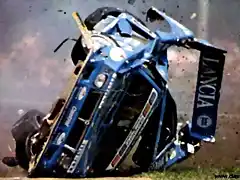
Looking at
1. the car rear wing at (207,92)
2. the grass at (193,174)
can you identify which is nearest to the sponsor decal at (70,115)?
the grass at (193,174)

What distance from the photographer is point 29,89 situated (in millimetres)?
2748

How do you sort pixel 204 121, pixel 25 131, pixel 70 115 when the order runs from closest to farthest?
pixel 70 115, pixel 25 131, pixel 204 121

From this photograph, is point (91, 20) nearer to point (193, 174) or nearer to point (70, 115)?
point (70, 115)

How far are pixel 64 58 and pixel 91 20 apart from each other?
211mm

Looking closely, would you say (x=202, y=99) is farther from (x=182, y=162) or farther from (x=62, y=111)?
(x=62, y=111)

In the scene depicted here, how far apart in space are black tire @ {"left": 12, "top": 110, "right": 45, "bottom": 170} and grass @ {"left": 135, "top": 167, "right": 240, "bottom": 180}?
0.51 metres

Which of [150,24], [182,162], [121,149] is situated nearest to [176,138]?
[182,162]

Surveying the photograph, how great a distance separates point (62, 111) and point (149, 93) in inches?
15.6

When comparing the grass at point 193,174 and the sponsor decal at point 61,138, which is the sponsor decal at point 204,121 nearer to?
the grass at point 193,174

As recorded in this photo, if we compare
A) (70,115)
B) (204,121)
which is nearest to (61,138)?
(70,115)

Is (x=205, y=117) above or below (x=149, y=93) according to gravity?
below

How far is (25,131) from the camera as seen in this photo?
2684mm

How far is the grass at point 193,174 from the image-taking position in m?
2.65

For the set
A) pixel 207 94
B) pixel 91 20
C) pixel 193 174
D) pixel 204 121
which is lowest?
pixel 193 174
